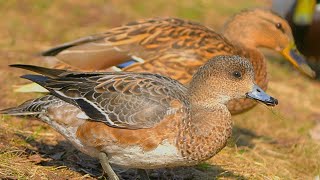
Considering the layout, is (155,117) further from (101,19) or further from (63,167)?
(101,19)

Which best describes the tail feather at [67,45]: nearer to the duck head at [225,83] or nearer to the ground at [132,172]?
the ground at [132,172]

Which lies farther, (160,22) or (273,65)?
(273,65)

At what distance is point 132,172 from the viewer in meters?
5.05

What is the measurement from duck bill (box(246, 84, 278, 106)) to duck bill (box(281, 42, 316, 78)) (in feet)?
7.35

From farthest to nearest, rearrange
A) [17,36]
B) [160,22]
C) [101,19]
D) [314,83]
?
[101,19]
[314,83]
[17,36]
[160,22]

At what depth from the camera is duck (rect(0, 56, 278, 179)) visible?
4.17 meters

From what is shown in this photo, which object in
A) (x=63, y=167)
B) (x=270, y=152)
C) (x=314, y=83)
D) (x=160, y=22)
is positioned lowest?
(x=314, y=83)

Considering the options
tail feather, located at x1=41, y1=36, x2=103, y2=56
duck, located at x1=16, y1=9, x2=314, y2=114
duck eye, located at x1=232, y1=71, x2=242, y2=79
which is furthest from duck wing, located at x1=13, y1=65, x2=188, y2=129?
tail feather, located at x1=41, y1=36, x2=103, y2=56

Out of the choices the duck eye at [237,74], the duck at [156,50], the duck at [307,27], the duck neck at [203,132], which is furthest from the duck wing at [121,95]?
the duck at [307,27]

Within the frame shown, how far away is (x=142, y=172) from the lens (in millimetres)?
4719

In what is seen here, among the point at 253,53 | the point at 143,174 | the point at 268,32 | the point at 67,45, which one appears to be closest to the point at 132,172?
the point at 143,174

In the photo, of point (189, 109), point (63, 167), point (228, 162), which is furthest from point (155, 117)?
point (228, 162)

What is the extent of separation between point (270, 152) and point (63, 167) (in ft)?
7.23

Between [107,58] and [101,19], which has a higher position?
[107,58]
